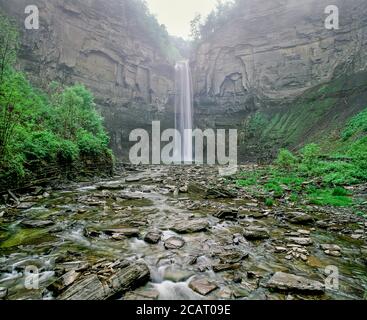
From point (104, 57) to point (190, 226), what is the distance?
33.6 m

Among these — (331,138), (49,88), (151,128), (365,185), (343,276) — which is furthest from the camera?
(151,128)

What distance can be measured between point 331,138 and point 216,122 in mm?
19648

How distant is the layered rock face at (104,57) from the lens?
26.1m

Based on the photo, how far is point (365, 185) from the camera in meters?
8.81

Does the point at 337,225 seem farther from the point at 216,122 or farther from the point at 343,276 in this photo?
the point at 216,122

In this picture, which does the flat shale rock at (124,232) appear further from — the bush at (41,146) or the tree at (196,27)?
the tree at (196,27)

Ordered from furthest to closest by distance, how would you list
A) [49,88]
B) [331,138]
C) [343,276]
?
1. [49,88]
2. [331,138]
3. [343,276]

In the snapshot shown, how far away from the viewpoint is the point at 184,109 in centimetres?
3994

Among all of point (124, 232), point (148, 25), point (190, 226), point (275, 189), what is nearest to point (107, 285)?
point (124, 232)

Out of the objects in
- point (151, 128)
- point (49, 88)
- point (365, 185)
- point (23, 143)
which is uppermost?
point (49, 88)

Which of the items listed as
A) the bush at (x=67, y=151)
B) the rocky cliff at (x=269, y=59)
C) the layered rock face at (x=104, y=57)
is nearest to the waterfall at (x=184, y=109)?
the rocky cliff at (x=269, y=59)

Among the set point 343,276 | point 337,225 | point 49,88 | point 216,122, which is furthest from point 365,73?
point 49,88

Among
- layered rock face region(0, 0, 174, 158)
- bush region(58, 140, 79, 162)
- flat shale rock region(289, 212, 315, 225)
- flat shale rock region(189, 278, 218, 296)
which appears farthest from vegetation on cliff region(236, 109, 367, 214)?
layered rock face region(0, 0, 174, 158)

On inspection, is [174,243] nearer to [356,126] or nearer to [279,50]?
[356,126]
